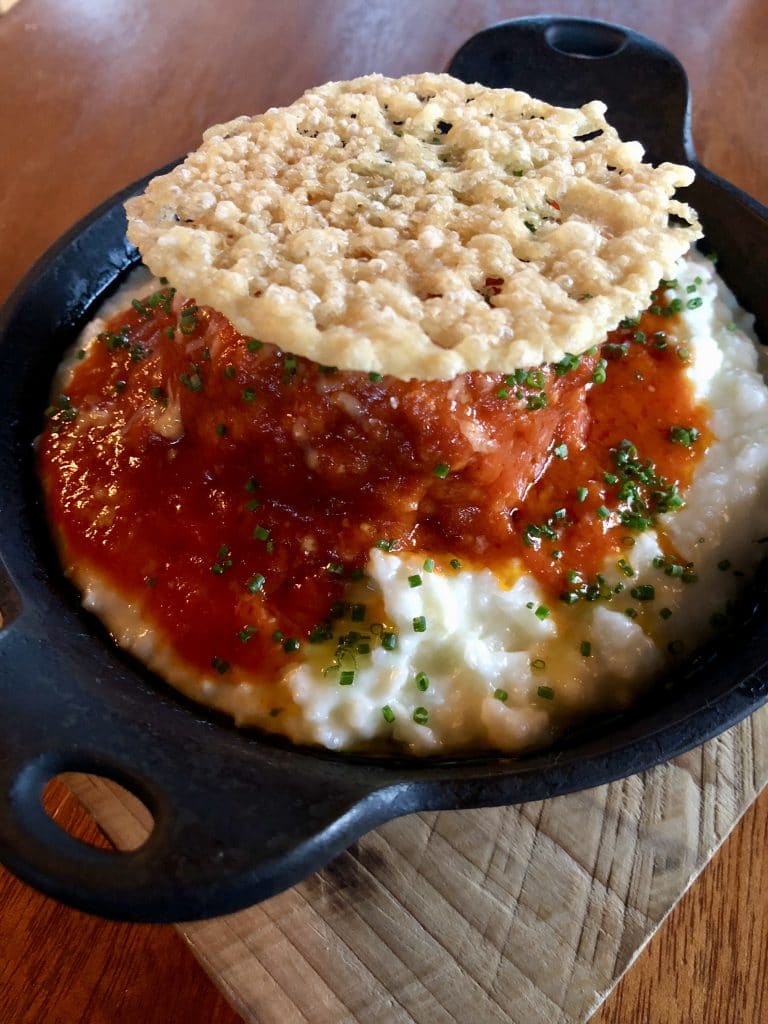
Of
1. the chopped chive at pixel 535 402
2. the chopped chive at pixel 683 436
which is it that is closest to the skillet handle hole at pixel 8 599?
the chopped chive at pixel 535 402

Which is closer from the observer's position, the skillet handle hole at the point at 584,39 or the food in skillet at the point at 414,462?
the food in skillet at the point at 414,462

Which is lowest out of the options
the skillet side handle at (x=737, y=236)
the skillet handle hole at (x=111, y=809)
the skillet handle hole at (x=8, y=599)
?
the skillet handle hole at (x=111, y=809)

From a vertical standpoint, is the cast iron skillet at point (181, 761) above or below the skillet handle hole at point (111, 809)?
above

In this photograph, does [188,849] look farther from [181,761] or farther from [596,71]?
[596,71]

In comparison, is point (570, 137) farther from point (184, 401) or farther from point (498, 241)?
point (184, 401)

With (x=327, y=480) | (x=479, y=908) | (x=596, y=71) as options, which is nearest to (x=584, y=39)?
(x=596, y=71)

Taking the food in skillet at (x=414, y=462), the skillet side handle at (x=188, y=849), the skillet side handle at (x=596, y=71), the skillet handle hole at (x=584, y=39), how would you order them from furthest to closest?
the skillet handle hole at (x=584, y=39) < the skillet side handle at (x=596, y=71) < the food in skillet at (x=414, y=462) < the skillet side handle at (x=188, y=849)

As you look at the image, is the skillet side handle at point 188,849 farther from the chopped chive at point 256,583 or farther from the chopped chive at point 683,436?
the chopped chive at point 683,436
